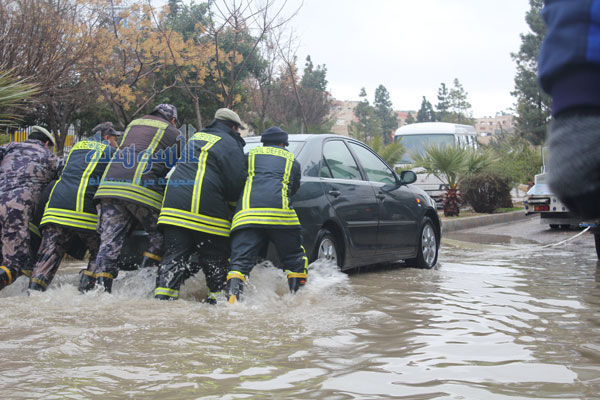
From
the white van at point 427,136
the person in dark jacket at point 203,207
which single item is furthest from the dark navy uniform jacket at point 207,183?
the white van at point 427,136

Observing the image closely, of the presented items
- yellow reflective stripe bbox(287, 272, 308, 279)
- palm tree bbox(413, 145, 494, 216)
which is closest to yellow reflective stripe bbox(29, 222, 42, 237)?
yellow reflective stripe bbox(287, 272, 308, 279)

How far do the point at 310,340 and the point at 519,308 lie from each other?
2.16 metres

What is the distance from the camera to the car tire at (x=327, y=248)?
243 inches

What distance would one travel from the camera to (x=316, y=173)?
6352 millimetres

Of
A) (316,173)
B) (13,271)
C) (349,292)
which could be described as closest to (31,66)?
(13,271)

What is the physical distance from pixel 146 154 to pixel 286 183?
1.25 metres

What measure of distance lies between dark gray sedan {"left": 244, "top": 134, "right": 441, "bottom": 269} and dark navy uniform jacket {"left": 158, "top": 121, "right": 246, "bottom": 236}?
28.4 inches

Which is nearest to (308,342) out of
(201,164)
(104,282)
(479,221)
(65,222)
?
(201,164)

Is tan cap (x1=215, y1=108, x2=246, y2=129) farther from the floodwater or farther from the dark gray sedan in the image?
the floodwater

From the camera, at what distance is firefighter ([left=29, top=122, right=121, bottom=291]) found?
19.2ft

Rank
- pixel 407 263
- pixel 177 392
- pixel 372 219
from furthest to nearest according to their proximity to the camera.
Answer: pixel 407 263, pixel 372 219, pixel 177 392

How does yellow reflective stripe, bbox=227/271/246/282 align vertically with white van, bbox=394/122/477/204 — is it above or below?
below

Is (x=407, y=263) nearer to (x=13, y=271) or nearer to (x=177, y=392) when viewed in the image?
(x=13, y=271)

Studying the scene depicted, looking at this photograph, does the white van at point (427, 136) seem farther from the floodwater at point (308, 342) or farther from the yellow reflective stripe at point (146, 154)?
the yellow reflective stripe at point (146, 154)
